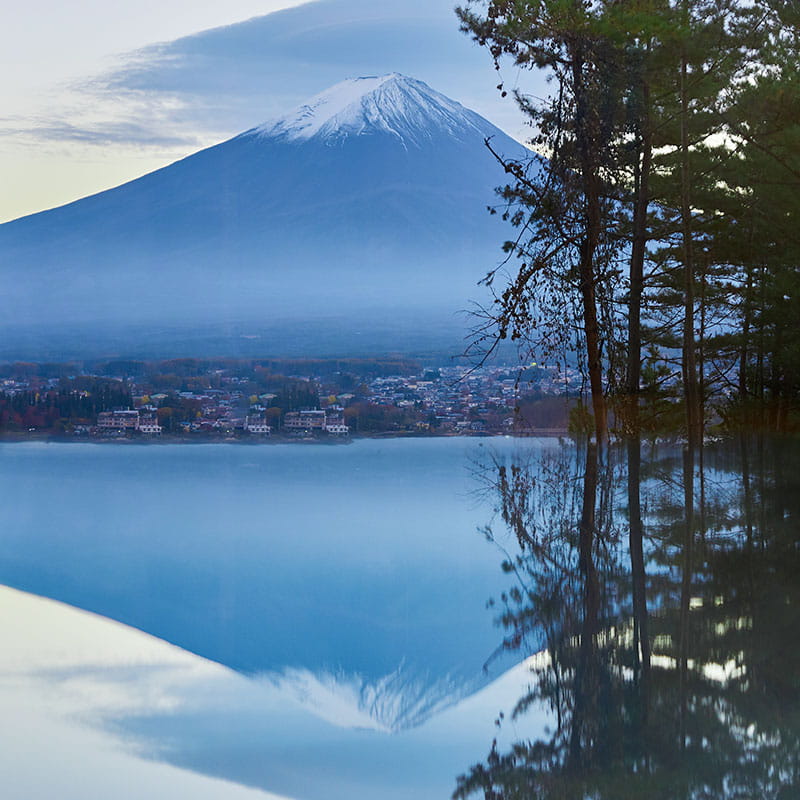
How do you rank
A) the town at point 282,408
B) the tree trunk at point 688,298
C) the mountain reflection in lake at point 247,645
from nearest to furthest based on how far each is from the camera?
the mountain reflection in lake at point 247,645 < the tree trunk at point 688,298 < the town at point 282,408

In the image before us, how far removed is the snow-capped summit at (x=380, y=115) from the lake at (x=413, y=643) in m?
49.6

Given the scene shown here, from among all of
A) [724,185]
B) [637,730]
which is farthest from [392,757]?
[724,185]

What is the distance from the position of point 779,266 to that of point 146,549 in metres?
9.56

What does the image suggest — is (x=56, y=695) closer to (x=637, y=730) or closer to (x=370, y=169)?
(x=637, y=730)

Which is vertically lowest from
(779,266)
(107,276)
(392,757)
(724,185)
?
(392,757)

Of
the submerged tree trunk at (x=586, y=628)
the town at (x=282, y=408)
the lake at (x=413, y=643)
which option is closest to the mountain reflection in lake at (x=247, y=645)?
the lake at (x=413, y=643)

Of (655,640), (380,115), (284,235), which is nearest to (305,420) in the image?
(655,640)

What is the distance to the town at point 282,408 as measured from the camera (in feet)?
39.4

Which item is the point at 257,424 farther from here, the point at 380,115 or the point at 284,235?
the point at 380,115

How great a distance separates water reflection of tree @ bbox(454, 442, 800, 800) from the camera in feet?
7.17

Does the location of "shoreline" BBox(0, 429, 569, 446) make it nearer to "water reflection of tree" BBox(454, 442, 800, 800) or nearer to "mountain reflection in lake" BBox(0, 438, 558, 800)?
"mountain reflection in lake" BBox(0, 438, 558, 800)

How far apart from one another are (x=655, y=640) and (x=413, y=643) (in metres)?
0.74

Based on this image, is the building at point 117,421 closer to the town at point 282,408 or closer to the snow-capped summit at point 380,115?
the town at point 282,408

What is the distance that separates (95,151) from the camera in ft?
127
